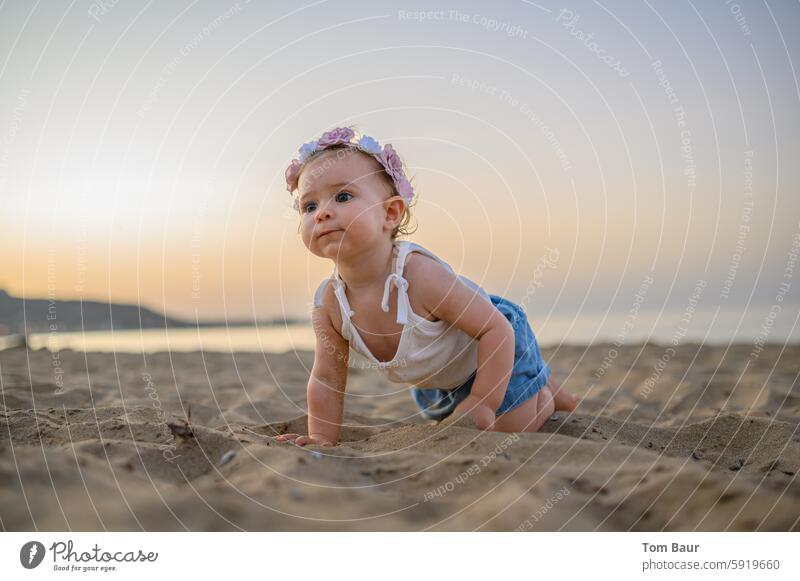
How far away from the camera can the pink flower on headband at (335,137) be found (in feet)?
12.6

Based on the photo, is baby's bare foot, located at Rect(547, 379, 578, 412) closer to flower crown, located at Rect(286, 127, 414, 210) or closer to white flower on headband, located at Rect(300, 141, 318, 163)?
flower crown, located at Rect(286, 127, 414, 210)

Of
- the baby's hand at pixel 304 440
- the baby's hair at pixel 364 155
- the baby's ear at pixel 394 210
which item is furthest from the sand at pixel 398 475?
the baby's hair at pixel 364 155

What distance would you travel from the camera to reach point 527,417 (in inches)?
157

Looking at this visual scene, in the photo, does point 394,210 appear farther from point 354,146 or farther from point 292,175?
point 292,175

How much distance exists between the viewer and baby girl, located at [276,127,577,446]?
3648 mm

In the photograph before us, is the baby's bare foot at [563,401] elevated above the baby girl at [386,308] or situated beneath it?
situated beneath

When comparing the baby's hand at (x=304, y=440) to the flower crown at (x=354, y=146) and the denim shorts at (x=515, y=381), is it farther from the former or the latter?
the flower crown at (x=354, y=146)

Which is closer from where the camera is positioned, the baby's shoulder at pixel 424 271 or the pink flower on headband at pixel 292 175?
the baby's shoulder at pixel 424 271

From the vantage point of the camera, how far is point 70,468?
2623 mm
